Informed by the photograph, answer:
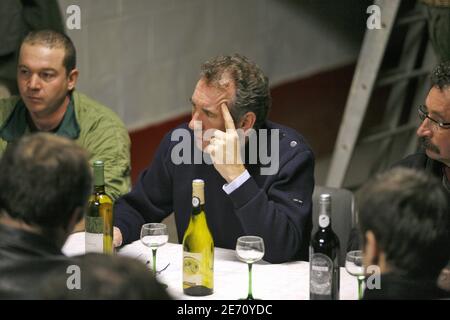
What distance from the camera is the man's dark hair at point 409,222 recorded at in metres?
1.94

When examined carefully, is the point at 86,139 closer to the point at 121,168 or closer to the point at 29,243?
the point at 121,168

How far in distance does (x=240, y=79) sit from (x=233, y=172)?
1.17 feet

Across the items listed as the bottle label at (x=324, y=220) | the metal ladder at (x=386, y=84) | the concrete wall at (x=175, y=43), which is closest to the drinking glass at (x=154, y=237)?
the bottle label at (x=324, y=220)

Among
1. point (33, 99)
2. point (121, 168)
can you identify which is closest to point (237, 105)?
point (121, 168)

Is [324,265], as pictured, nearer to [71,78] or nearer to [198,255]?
[198,255]

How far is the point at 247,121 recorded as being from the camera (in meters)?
3.06

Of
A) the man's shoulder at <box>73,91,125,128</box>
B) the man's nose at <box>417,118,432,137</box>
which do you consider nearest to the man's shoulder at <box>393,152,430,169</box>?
the man's nose at <box>417,118,432,137</box>

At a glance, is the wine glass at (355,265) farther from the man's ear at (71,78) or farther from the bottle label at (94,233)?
the man's ear at (71,78)

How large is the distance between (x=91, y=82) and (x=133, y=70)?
0.97 ft

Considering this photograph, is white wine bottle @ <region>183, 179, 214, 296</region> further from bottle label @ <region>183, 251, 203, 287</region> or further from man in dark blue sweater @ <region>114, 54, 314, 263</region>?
man in dark blue sweater @ <region>114, 54, 314, 263</region>

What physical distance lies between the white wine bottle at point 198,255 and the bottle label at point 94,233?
27cm

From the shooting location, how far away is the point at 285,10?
570 centimetres

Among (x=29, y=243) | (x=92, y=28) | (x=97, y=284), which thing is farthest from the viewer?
(x=92, y=28)
